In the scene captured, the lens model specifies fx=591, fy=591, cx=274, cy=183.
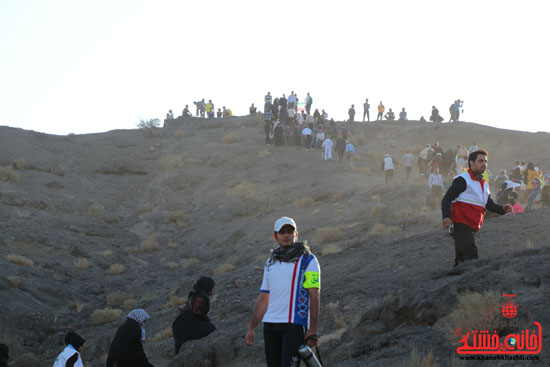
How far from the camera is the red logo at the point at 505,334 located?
5.13 metres

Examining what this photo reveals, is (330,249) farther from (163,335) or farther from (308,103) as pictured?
(308,103)

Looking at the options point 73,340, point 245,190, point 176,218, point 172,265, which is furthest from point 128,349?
point 245,190

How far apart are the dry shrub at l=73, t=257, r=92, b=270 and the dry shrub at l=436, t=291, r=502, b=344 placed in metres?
16.8

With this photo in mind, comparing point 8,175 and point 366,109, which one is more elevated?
point 366,109

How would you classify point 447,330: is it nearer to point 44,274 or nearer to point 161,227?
point 44,274

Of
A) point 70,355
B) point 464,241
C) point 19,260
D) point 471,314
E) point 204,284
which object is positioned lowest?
point 19,260

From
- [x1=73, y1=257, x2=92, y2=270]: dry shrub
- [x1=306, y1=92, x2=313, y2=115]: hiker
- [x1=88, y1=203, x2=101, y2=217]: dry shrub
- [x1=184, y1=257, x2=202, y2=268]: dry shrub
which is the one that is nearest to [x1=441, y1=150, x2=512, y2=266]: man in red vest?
[x1=184, y1=257, x2=202, y2=268]: dry shrub

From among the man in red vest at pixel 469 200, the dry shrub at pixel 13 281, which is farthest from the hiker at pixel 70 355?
the dry shrub at pixel 13 281

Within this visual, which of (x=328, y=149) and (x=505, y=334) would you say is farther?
(x=328, y=149)

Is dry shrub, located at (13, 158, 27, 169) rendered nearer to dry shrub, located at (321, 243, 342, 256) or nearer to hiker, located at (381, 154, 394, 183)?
hiker, located at (381, 154, 394, 183)

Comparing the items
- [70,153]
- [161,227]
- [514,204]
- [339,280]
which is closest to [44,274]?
[161,227]

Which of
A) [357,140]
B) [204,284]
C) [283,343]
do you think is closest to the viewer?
[283,343]

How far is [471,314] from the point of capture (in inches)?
231

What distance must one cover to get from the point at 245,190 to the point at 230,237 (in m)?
6.26
